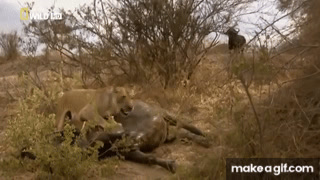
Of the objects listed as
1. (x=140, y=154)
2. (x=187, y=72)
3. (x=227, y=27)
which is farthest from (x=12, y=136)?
(x=227, y=27)

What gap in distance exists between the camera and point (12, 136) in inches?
146

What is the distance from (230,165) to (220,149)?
0.23 meters

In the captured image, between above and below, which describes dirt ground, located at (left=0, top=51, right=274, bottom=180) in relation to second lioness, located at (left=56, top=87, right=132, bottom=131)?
below

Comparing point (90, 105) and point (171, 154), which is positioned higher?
point (90, 105)

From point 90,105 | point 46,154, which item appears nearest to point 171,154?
point 90,105

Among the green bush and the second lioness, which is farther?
the second lioness

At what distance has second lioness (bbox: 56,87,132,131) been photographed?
4.25 meters

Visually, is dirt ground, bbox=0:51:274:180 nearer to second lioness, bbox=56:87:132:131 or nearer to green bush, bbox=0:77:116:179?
green bush, bbox=0:77:116:179

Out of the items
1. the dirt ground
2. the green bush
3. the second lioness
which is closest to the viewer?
the green bush

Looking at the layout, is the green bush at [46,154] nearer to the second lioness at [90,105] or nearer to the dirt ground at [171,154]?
the dirt ground at [171,154]

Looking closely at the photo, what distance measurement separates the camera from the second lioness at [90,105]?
425cm

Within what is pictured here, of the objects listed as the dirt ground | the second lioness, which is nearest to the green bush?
the dirt ground

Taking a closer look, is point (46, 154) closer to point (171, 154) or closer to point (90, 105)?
point (90, 105)

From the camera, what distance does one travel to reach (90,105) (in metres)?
4.31
